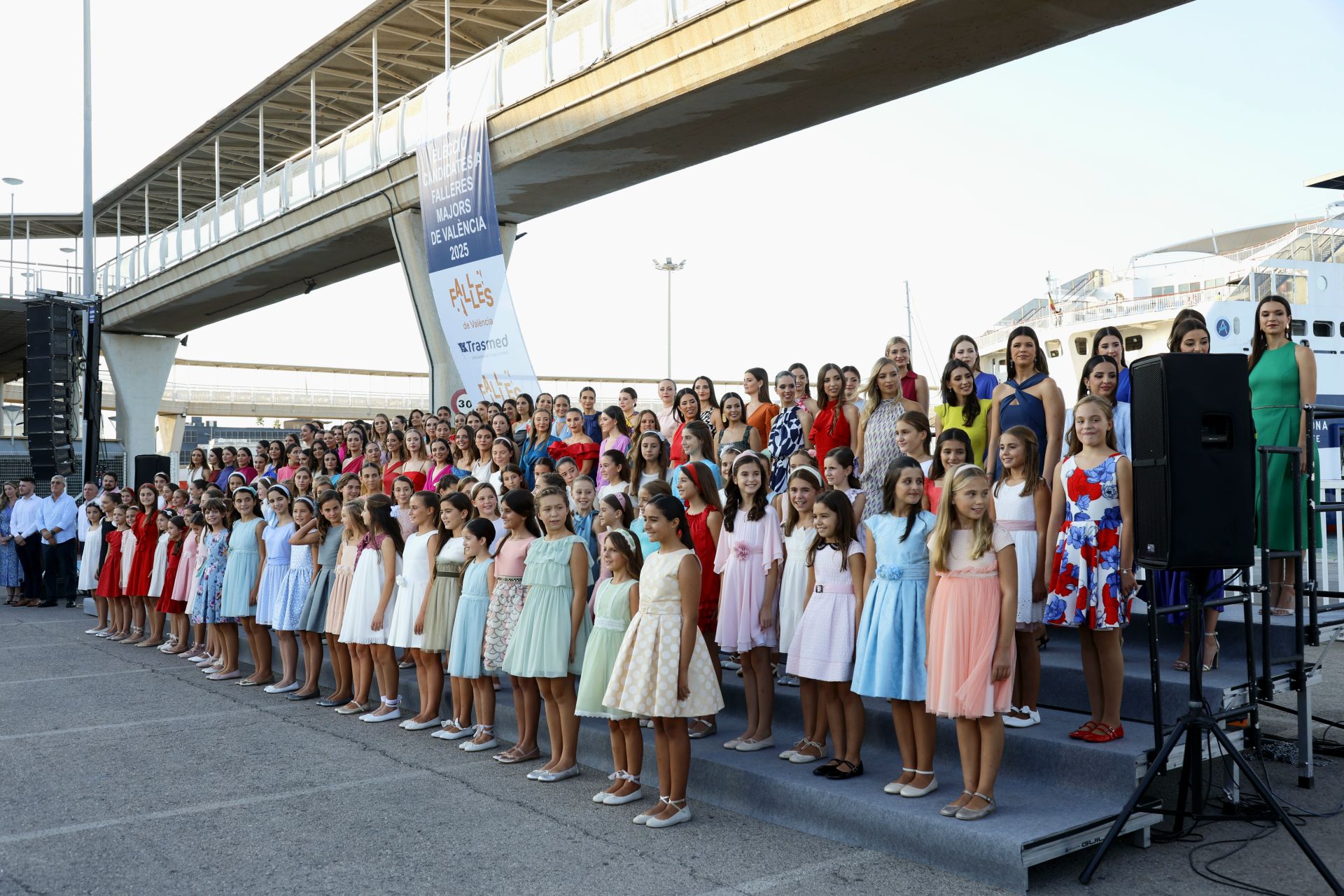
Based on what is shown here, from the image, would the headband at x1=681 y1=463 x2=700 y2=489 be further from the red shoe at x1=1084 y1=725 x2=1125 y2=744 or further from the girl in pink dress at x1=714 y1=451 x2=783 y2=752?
the red shoe at x1=1084 y1=725 x2=1125 y2=744

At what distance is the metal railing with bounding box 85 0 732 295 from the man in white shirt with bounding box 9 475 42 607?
6.16 meters

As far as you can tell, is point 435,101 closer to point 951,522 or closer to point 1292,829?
point 951,522

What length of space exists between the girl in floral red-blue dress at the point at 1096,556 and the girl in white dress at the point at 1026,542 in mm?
112

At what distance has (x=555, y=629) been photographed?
5.70 metres

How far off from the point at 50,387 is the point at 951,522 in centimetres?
1434

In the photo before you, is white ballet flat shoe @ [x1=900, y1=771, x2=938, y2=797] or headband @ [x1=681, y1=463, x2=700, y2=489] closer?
white ballet flat shoe @ [x1=900, y1=771, x2=938, y2=797]

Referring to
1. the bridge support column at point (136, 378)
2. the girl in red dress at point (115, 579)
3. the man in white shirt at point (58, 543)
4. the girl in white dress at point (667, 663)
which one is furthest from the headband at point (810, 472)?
A: the bridge support column at point (136, 378)

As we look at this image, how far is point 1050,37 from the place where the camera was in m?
9.19

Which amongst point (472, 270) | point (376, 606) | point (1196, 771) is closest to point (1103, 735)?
point (1196, 771)

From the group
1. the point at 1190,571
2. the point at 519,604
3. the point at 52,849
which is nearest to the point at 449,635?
the point at 519,604

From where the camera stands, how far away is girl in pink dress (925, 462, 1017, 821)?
4.24 metres

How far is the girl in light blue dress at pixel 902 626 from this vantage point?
4.55 metres

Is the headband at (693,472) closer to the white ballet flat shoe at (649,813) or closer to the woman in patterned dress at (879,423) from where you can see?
the woman in patterned dress at (879,423)

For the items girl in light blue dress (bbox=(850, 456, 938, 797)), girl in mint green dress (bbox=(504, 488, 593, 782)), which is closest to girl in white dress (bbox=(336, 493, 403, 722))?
girl in mint green dress (bbox=(504, 488, 593, 782))
